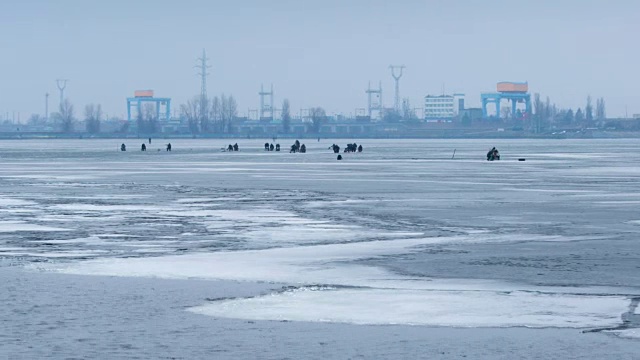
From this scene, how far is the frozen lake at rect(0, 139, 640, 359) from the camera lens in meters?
10.6

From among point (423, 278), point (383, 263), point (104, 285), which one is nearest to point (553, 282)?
point (423, 278)

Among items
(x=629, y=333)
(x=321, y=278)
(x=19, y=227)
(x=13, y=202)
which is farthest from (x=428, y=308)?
(x=13, y=202)

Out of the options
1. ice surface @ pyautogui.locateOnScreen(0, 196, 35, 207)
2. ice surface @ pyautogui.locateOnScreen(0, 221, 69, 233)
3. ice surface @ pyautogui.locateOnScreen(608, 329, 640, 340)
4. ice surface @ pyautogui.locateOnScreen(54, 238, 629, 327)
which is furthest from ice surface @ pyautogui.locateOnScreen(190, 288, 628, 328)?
ice surface @ pyautogui.locateOnScreen(0, 196, 35, 207)

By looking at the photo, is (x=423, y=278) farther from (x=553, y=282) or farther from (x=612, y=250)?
(x=612, y=250)

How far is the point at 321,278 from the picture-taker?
48.6 feet

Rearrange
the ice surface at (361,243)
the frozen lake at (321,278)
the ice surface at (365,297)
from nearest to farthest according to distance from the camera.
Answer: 1. the frozen lake at (321,278)
2. the ice surface at (365,297)
3. the ice surface at (361,243)

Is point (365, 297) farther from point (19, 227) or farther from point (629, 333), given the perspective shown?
point (19, 227)

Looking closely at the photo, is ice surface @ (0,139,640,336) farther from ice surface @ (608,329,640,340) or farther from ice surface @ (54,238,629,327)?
ice surface @ (608,329,640,340)

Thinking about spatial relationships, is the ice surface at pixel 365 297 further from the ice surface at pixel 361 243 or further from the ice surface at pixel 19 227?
the ice surface at pixel 19 227

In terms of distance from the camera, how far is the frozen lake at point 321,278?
10.6 metres

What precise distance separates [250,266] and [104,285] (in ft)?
8.00

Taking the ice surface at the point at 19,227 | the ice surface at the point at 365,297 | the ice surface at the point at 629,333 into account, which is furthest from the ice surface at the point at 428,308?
the ice surface at the point at 19,227

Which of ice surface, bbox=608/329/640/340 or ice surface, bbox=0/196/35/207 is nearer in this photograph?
ice surface, bbox=608/329/640/340

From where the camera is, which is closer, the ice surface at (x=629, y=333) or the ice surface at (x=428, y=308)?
the ice surface at (x=629, y=333)
